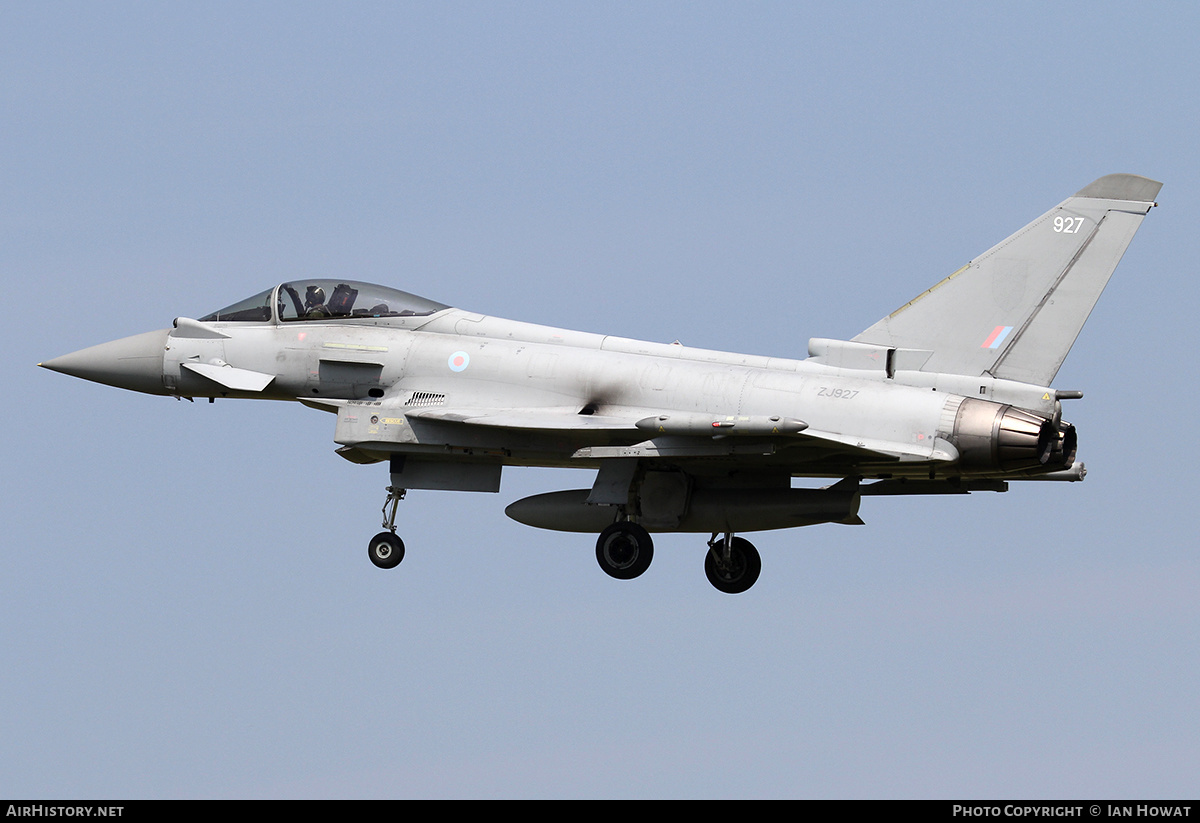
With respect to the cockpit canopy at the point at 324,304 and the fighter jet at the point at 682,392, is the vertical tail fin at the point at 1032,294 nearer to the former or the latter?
the fighter jet at the point at 682,392

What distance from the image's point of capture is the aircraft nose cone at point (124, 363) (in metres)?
25.5

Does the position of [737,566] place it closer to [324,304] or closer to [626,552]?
[626,552]

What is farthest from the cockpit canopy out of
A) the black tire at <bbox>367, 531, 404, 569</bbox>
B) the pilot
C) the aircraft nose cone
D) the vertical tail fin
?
the vertical tail fin

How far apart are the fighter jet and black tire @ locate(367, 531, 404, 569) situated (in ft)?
0.06

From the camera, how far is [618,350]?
2397cm

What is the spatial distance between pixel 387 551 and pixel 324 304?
11.7ft

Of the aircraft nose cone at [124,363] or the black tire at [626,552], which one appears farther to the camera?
the aircraft nose cone at [124,363]

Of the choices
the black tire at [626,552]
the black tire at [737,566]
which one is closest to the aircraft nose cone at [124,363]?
the black tire at [626,552]

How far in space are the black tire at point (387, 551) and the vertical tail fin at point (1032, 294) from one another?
702 centimetres

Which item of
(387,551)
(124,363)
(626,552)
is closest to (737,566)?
(626,552)

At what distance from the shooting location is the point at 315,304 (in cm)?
2530

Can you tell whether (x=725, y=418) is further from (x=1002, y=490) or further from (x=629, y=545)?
(x=1002, y=490)
